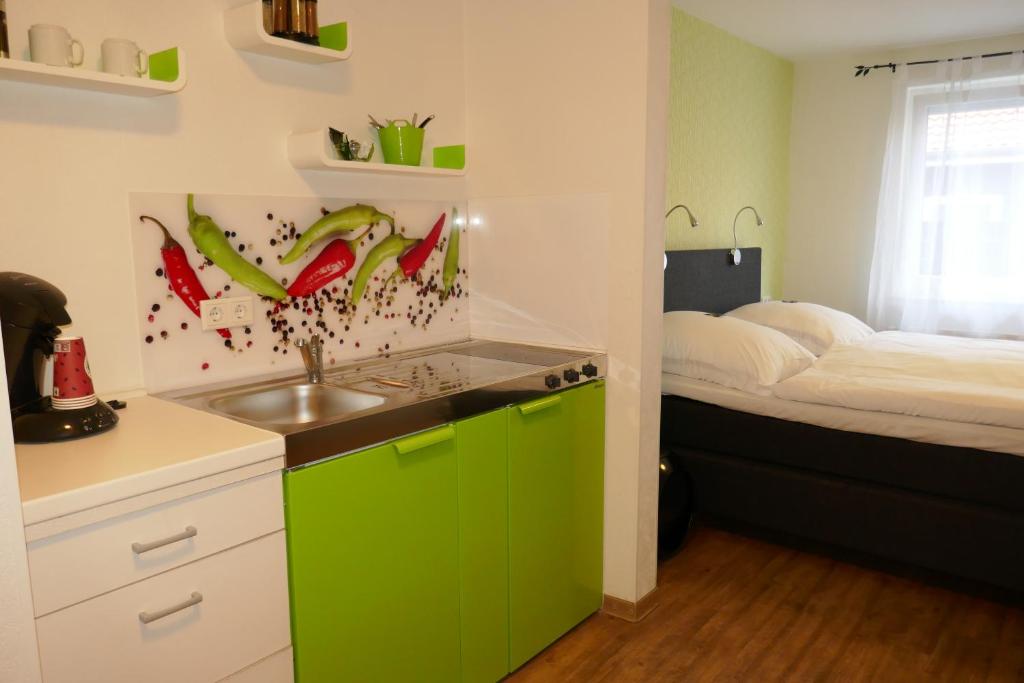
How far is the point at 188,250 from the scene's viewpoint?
78.6 inches

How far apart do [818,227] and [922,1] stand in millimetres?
1771

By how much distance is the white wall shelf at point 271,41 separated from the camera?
77.1 inches

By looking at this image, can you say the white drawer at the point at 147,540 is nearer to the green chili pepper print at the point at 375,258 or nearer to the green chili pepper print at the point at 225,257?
the green chili pepper print at the point at 225,257

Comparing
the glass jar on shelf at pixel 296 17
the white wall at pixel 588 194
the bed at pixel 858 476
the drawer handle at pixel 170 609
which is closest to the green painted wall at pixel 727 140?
the bed at pixel 858 476

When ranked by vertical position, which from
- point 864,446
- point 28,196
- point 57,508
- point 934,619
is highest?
point 28,196

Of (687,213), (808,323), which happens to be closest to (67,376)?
(687,213)

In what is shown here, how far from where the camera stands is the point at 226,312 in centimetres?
209

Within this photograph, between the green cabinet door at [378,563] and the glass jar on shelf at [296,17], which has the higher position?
the glass jar on shelf at [296,17]

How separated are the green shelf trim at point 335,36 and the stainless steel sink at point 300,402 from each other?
3.16 ft

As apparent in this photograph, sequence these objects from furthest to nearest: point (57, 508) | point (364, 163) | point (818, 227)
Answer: point (818, 227), point (364, 163), point (57, 508)

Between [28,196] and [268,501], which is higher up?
[28,196]

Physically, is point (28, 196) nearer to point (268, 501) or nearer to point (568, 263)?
point (268, 501)

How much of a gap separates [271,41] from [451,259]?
3.37 ft

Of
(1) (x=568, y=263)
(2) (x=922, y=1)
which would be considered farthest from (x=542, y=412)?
(2) (x=922, y=1)
